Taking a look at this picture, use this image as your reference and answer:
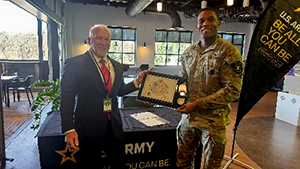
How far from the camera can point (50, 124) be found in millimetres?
2135

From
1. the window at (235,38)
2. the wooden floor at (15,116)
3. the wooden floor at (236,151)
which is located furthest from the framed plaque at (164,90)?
the window at (235,38)

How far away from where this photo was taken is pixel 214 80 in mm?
1514

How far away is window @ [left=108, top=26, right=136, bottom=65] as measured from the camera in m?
8.54

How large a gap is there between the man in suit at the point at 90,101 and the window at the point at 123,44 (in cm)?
726

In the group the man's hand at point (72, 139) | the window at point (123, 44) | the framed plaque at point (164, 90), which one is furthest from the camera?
the window at point (123, 44)

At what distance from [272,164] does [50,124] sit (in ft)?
9.09

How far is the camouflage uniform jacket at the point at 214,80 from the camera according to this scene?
4.74 feet

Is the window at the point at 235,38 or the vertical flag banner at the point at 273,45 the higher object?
the window at the point at 235,38

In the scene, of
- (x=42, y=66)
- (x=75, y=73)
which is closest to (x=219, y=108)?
(x=75, y=73)

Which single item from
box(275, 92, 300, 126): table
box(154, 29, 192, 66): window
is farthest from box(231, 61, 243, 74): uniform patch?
box(154, 29, 192, 66): window

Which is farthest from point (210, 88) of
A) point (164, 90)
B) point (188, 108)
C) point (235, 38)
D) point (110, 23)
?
point (235, 38)

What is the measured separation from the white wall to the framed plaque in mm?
7016

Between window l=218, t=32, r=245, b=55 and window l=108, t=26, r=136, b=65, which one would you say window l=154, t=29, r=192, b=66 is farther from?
window l=218, t=32, r=245, b=55

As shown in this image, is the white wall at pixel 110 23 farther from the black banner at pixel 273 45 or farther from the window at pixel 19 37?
the black banner at pixel 273 45
